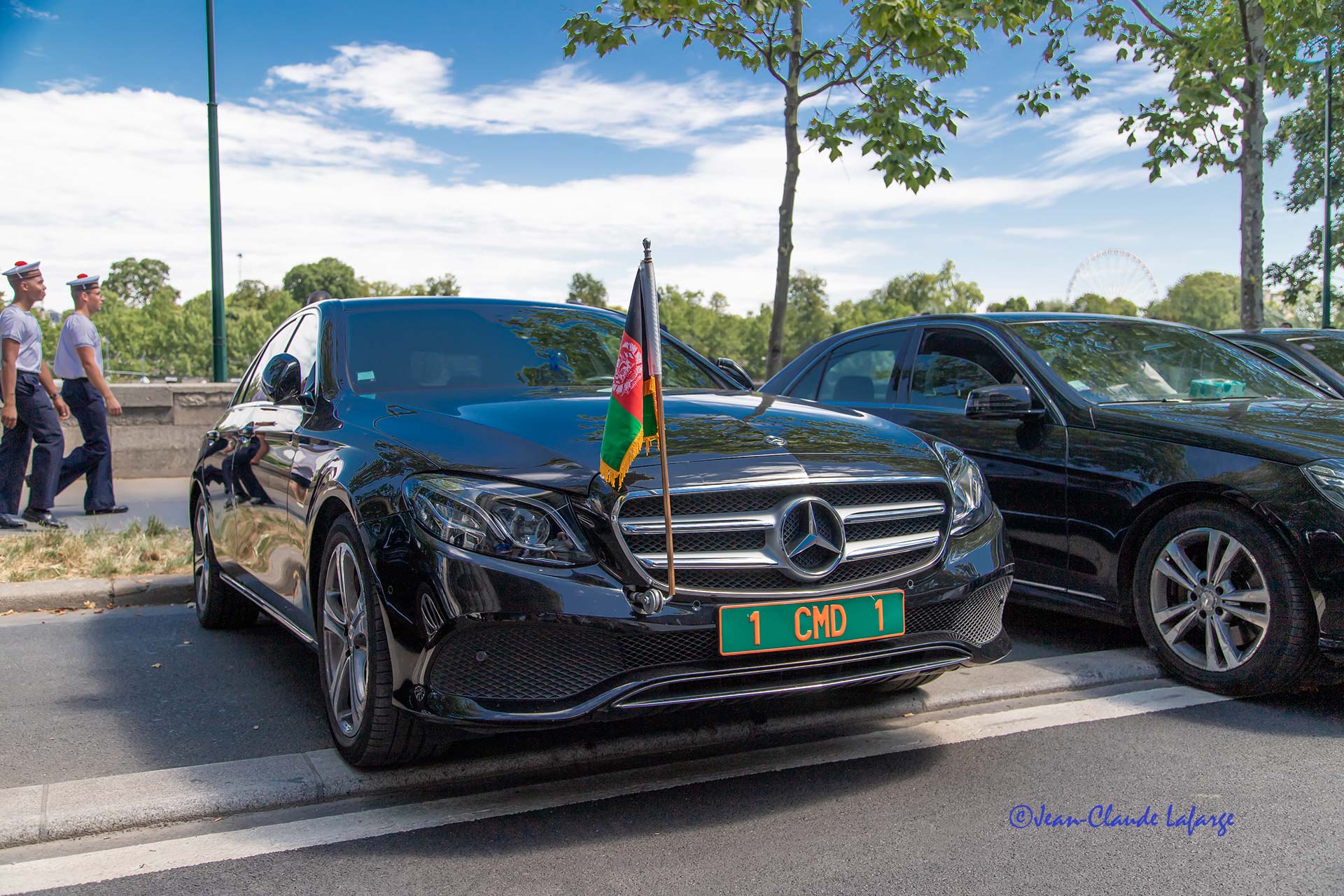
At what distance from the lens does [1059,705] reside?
4.29m

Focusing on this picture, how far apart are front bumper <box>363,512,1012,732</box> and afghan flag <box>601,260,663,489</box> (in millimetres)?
314

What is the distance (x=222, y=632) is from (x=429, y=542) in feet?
10.4

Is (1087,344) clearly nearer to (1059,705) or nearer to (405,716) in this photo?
(1059,705)

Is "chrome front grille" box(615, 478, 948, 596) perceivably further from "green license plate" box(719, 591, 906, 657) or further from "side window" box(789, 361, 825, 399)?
"side window" box(789, 361, 825, 399)

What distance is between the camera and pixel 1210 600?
4.39 metres

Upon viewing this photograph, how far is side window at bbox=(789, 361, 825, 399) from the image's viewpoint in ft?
22.2

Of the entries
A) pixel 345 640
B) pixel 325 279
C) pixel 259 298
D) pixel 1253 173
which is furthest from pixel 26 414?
pixel 259 298

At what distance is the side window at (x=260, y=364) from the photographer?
5359 mm

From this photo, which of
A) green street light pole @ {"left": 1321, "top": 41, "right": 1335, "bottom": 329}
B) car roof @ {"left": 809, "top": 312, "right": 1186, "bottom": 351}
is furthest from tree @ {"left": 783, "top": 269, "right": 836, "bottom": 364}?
car roof @ {"left": 809, "top": 312, "right": 1186, "bottom": 351}

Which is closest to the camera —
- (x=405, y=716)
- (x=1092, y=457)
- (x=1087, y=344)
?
(x=405, y=716)

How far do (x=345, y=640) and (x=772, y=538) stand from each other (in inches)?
54.7

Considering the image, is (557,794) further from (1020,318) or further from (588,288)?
(588,288)

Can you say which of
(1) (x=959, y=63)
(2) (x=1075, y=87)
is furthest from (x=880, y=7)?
(2) (x=1075, y=87)

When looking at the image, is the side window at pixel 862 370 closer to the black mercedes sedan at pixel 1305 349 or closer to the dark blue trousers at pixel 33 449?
the black mercedes sedan at pixel 1305 349
